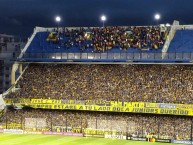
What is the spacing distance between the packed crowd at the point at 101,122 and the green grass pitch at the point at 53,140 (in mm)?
3162

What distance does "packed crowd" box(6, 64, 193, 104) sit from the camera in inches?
2655

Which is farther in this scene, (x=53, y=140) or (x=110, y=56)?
(x=110, y=56)

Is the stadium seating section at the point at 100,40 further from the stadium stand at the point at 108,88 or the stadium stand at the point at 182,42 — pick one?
the stadium stand at the point at 182,42

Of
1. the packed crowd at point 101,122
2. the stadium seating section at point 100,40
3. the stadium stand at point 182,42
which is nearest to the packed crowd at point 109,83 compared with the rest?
the packed crowd at point 101,122

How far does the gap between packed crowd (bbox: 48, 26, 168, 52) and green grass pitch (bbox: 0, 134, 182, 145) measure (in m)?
18.7

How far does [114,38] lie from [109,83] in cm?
1005

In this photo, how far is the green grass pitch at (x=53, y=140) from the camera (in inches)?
2315

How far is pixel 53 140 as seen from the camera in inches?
2414

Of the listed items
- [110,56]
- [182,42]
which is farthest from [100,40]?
[182,42]

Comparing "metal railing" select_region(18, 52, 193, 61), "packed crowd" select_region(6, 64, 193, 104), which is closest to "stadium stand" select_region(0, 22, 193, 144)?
"packed crowd" select_region(6, 64, 193, 104)

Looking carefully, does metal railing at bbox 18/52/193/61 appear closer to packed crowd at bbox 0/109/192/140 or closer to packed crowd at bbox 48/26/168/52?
packed crowd at bbox 48/26/168/52

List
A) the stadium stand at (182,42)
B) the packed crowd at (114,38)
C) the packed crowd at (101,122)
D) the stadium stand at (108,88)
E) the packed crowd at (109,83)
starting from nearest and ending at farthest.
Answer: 1. the packed crowd at (101,122)
2. the stadium stand at (108,88)
3. the packed crowd at (109,83)
4. the stadium stand at (182,42)
5. the packed crowd at (114,38)

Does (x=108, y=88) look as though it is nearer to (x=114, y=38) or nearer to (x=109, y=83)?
(x=109, y=83)

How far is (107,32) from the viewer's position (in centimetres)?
8044
